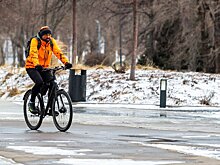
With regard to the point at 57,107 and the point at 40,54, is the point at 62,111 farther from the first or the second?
the point at 40,54

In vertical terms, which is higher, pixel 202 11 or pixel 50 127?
pixel 202 11

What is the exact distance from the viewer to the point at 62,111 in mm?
12789

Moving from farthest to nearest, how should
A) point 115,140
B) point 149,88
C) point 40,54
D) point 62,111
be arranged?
point 149,88
point 40,54
point 62,111
point 115,140

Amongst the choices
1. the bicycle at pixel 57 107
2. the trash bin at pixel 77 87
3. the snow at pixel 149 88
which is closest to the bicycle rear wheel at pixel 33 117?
the bicycle at pixel 57 107

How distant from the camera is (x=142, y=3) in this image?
108ft

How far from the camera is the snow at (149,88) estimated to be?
23.4 metres

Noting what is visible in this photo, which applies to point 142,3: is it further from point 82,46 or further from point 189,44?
point 82,46

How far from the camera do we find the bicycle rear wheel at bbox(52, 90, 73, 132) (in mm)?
12742

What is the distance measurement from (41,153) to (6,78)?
2301 cm

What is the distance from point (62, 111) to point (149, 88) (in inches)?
465

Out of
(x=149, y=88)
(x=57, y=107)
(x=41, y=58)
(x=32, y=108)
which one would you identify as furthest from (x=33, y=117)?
(x=149, y=88)

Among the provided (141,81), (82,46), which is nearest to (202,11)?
(141,81)

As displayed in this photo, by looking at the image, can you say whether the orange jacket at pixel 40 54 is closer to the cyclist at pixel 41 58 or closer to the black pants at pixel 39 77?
the cyclist at pixel 41 58

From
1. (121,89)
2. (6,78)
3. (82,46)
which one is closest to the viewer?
(121,89)
